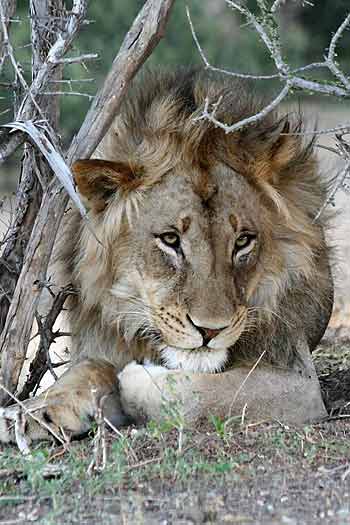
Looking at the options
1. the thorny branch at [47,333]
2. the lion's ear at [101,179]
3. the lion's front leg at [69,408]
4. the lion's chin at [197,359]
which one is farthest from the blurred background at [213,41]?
the lion's chin at [197,359]

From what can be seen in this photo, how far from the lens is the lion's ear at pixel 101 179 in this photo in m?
3.49

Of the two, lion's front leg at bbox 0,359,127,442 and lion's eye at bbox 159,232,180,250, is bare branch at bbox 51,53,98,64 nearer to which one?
lion's eye at bbox 159,232,180,250

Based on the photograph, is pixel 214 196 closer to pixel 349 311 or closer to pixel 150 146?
pixel 150 146

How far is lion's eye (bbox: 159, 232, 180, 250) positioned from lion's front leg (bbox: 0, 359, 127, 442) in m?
0.53

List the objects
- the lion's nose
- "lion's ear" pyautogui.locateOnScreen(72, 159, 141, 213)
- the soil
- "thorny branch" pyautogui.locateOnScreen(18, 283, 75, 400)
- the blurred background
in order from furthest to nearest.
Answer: the blurred background → "thorny branch" pyautogui.locateOnScreen(18, 283, 75, 400) → "lion's ear" pyautogui.locateOnScreen(72, 159, 141, 213) → the lion's nose → the soil

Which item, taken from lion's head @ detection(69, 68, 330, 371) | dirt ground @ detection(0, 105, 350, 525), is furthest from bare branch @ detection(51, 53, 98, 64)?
dirt ground @ detection(0, 105, 350, 525)

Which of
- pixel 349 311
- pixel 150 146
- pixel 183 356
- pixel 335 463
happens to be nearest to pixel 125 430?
pixel 183 356

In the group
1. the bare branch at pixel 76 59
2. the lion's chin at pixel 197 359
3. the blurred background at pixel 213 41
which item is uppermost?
the blurred background at pixel 213 41

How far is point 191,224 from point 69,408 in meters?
0.72

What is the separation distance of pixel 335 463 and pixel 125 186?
1162 mm

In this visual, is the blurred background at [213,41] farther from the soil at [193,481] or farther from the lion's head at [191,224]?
the soil at [193,481]

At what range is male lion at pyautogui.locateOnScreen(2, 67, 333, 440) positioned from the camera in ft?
11.5

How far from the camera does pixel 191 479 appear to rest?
2.87 meters

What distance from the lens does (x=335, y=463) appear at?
3.09m
